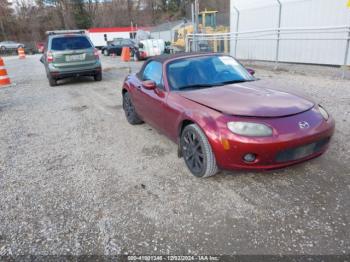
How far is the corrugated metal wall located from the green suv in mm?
8522

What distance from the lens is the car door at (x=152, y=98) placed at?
3.93 m

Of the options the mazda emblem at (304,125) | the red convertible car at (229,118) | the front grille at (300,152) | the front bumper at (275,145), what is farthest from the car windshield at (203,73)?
the front grille at (300,152)

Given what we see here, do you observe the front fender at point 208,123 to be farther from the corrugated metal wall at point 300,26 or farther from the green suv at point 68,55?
the corrugated metal wall at point 300,26

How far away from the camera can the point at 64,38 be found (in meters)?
9.85

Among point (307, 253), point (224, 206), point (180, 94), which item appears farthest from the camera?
point (180, 94)

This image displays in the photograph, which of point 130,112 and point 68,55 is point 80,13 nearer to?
point 68,55

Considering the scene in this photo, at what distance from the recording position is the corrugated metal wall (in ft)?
35.1

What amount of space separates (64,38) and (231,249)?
972cm

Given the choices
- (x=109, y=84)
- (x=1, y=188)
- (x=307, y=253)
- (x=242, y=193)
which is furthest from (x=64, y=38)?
(x=307, y=253)

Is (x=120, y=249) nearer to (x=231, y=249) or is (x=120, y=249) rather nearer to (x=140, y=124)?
(x=231, y=249)

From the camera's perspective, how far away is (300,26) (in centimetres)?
1228

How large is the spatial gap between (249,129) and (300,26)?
11.6 m

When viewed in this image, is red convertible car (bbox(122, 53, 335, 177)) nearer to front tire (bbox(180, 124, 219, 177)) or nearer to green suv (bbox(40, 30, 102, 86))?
front tire (bbox(180, 124, 219, 177))

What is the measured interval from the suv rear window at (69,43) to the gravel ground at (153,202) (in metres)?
5.82
